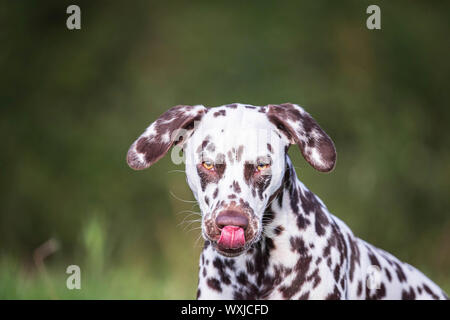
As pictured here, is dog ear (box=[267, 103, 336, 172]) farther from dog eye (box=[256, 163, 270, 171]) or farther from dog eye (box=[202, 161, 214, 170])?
dog eye (box=[202, 161, 214, 170])

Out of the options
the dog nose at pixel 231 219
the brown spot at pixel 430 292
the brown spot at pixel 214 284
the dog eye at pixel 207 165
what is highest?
the dog eye at pixel 207 165

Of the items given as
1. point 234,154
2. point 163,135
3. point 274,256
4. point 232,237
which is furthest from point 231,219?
point 163,135

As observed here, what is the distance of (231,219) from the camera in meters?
3.65

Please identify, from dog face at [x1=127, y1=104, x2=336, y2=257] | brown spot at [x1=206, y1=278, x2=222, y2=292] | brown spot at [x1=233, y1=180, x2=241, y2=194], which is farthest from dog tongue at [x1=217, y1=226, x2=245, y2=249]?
brown spot at [x1=206, y1=278, x2=222, y2=292]

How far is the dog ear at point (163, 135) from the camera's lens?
13.6 feet

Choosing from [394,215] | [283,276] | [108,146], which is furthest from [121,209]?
[283,276]

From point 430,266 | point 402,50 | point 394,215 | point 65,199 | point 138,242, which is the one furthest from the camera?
point 65,199

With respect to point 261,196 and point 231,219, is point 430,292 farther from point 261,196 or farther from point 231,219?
point 231,219

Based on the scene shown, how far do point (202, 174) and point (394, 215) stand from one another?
21.9 feet

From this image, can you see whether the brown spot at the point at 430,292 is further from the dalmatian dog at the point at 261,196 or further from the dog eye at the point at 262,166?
the dog eye at the point at 262,166

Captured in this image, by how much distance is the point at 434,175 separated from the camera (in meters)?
10.5

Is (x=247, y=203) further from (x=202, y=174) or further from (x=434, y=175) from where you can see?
(x=434, y=175)

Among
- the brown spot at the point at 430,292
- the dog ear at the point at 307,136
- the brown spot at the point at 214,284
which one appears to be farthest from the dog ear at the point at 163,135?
the brown spot at the point at 430,292

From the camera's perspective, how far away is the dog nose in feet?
12.0
